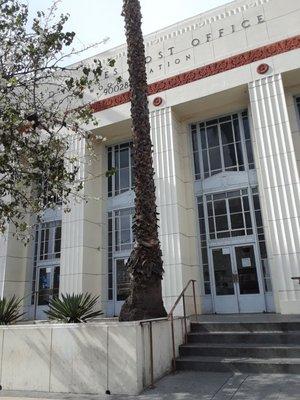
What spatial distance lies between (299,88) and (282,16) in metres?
2.84

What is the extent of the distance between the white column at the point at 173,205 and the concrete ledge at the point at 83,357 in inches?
215

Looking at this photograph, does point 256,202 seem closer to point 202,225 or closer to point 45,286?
point 202,225

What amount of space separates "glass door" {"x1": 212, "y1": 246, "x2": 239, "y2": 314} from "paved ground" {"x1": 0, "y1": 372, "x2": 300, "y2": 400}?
21.1ft

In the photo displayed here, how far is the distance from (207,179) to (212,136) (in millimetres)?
1974

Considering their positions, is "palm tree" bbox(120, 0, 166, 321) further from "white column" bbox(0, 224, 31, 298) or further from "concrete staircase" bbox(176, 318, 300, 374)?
"white column" bbox(0, 224, 31, 298)

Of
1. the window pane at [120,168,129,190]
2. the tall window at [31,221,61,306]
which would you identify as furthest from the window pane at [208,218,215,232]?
the tall window at [31,221,61,306]

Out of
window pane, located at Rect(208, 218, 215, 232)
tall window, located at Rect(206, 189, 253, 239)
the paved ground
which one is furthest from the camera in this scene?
window pane, located at Rect(208, 218, 215, 232)

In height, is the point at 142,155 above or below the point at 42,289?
above

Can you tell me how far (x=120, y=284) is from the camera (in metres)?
16.2

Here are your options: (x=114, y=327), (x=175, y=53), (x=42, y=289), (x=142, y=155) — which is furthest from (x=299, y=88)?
(x=42, y=289)

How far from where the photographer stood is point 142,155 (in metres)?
9.23

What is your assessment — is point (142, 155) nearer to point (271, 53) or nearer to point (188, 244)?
point (188, 244)

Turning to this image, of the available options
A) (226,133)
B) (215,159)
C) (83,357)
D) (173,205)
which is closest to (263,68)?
(226,133)

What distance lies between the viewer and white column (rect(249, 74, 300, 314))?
479 inches
